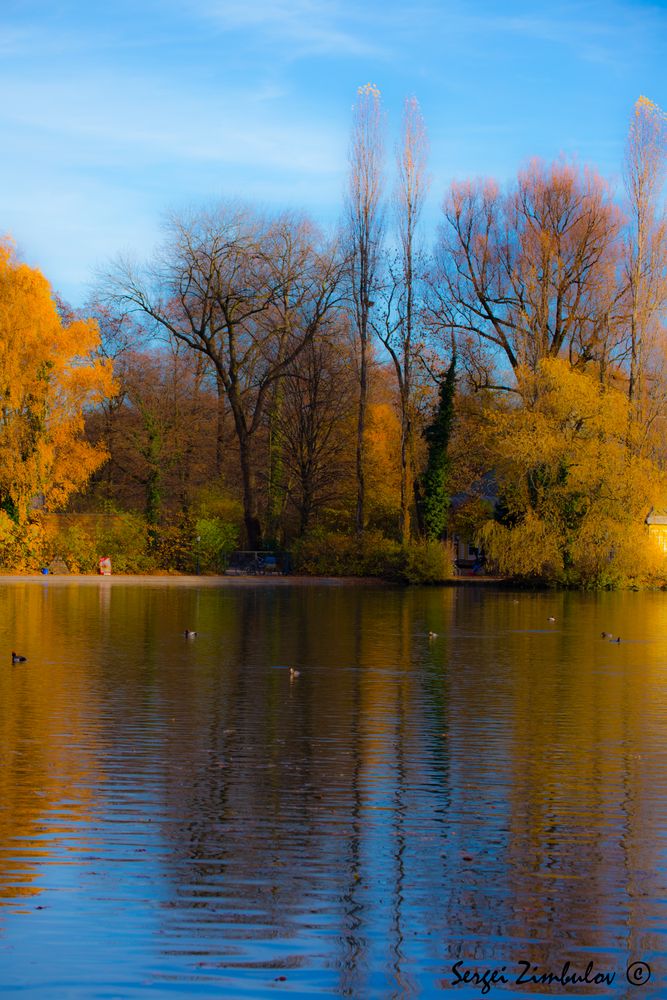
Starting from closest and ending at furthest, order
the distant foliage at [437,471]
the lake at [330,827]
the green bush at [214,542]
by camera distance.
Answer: the lake at [330,827]
the green bush at [214,542]
the distant foliage at [437,471]

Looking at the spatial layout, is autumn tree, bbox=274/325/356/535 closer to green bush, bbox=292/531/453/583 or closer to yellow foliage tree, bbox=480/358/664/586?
green bush, bbox=292/531/453/583

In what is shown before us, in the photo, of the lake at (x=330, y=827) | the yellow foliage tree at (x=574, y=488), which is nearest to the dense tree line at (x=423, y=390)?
the yellow foliage tree at (x=574, y=488)

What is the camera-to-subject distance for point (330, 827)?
27.8 ft

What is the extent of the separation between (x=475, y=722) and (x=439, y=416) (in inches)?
1428

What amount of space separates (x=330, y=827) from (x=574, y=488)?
124 feet

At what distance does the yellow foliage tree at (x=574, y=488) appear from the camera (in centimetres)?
4488

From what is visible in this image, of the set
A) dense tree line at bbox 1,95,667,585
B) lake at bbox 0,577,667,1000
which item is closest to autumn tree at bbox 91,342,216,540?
dense tree line at bbox 1,95,667,585

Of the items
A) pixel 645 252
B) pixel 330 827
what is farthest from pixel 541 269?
pixel 330 827

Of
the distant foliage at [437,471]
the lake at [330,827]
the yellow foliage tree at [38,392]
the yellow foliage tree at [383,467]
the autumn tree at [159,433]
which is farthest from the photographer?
the autumn tree at [159,433]

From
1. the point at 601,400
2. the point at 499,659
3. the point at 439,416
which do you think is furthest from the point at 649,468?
the point at 499,659

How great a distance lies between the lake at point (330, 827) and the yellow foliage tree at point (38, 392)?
88.5ft

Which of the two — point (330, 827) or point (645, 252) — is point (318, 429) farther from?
point (330, 827)

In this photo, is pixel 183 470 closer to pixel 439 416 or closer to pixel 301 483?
pixel 301 483

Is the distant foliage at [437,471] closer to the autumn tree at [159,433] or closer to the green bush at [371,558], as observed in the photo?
the green bush at [371,558]
